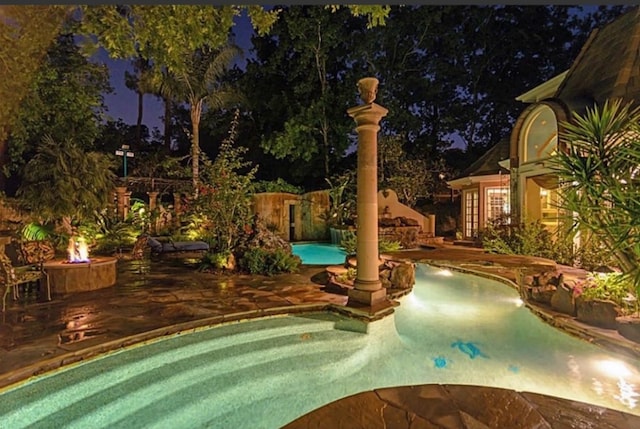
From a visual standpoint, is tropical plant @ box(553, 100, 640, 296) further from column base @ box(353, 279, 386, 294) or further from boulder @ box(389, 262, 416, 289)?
boulder @ box(389, 262, 416, 289)

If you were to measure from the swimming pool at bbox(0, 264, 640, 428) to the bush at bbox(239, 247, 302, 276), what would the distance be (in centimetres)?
332

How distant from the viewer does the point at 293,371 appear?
4461 millimetres

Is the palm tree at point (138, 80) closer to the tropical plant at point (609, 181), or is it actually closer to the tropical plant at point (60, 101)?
the tropical plant at point (60, 101)

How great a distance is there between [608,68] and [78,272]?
537 inches

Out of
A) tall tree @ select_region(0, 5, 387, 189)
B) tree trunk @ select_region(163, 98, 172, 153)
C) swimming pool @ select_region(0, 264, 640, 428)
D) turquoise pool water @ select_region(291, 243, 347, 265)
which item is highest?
tree trunk @ select_region(163, 98, 172, 153)

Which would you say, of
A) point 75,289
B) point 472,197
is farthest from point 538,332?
point 472,197

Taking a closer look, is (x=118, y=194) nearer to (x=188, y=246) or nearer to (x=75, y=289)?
(x=188, y=246)

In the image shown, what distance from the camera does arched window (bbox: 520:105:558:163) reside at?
37.8 ft

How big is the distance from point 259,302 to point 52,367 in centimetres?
296

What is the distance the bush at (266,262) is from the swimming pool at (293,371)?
10.9 ft

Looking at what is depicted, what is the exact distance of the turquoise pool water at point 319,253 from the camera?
482 inches

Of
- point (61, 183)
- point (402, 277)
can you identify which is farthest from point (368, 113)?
point (61, 183)

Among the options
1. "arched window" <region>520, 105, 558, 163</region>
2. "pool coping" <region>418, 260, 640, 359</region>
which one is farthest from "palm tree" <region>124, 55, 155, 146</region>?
"pool coping" <region>418, 260, 640, 359</region>

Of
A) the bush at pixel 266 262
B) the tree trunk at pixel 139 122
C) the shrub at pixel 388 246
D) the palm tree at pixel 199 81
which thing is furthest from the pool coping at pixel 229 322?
the tree trunk at pixel 139 122
